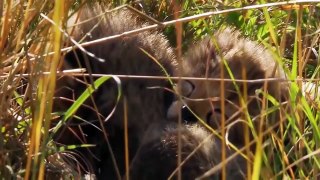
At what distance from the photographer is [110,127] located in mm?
2488

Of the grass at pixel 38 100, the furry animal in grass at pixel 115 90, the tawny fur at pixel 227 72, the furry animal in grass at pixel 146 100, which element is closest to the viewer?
the grass at pixel 38 100

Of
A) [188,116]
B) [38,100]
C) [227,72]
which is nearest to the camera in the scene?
[38,100]

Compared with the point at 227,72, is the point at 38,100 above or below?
above

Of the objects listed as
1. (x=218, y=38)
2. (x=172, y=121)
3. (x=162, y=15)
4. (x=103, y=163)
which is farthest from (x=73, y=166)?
(x=162, y=15)

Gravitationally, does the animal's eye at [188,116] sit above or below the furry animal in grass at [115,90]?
below

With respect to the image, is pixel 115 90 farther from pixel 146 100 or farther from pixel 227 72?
pixel 227 72

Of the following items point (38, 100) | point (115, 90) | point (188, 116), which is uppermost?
point (38, 100)

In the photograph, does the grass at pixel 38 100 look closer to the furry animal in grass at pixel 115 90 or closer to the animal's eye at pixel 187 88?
the furry animal in grass at pixel 115 90

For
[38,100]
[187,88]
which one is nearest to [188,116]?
[187,88]

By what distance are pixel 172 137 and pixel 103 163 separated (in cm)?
23

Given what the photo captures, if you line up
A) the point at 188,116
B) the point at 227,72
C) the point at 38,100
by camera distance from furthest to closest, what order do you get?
the point at 227,72, the point at 188,116, the point at 38,100

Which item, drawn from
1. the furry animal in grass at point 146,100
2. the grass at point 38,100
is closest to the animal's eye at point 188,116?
the furry animal in grass at point 146,100

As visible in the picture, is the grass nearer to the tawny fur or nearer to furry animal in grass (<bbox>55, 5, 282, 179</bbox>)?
furry animal in grass (<bbox>55, 5, 282, 179</bbox>)

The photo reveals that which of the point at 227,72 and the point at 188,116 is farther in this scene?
the point at 227,72
